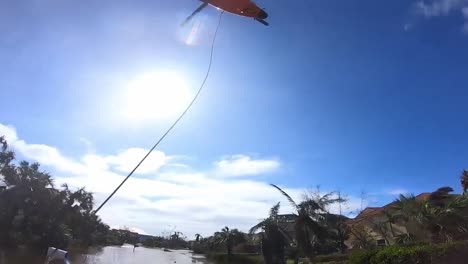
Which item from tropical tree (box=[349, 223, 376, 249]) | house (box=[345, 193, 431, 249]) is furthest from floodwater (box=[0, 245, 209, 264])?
house (box=[345, 193, 431, 249])

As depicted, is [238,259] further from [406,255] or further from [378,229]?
[406,255]

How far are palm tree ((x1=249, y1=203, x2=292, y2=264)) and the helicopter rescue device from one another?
23.7 m

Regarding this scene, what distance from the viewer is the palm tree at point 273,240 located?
3108 cm

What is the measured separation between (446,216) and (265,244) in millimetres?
14304

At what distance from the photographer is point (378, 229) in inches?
1351

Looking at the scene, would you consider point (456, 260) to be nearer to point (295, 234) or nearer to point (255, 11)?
point (255, 11)

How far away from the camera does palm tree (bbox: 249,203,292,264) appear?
3108cm

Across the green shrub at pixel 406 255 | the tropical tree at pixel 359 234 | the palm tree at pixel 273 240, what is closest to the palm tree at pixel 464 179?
the tropical tree at pixel 359 234

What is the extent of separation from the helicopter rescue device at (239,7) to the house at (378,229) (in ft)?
76.5

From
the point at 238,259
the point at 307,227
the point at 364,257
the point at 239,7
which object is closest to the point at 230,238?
the point at 238,259

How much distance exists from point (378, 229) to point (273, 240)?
386 inches

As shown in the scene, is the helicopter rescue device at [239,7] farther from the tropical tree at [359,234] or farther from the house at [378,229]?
the tropical tree at [359,234]

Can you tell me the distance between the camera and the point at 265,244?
31.7 metres

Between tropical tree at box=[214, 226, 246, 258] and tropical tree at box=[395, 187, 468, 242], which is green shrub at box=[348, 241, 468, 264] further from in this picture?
tropical tree at box=[214, 226, 246, 258]
